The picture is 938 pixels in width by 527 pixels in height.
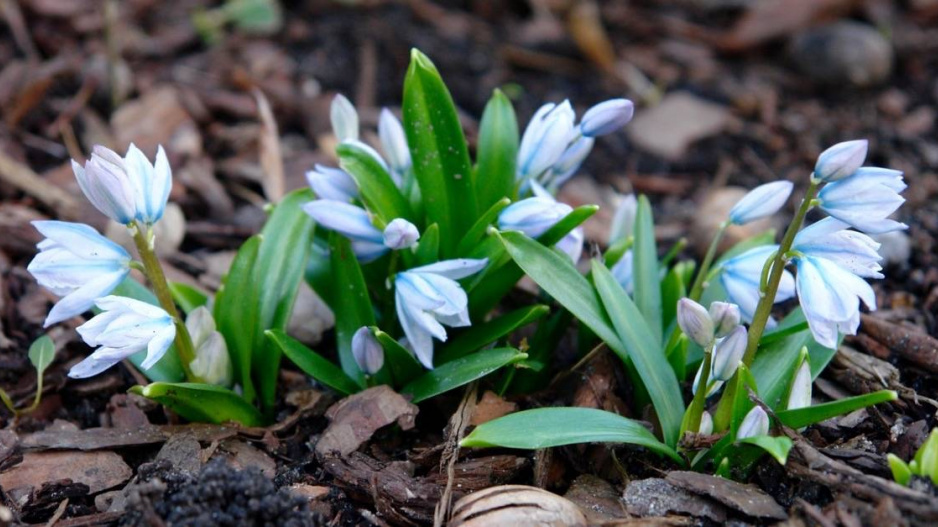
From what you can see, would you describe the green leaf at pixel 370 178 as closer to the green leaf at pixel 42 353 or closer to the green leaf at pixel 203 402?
the green leaf at pixel 203 402

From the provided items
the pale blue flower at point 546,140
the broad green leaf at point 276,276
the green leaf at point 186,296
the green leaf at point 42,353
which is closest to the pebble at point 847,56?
the pale blue flower at point 546,140

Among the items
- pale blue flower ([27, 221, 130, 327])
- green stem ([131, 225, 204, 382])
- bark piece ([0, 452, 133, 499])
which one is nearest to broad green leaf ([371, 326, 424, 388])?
green stem ([131, 225, 204, 382])

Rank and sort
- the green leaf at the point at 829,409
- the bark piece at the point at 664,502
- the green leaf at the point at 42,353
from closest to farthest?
the green leaf at the point at 829,409 → the bark piece at the point at 664,502 → the green leaf at the point at 42,353

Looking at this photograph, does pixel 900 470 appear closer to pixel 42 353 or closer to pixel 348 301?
pixel 348 301

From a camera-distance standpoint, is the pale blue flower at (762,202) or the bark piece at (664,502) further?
the pale blue flower at (762,202)

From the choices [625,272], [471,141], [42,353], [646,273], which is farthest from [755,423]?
[471,141]

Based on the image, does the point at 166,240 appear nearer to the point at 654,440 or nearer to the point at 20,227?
the point at 20,227
